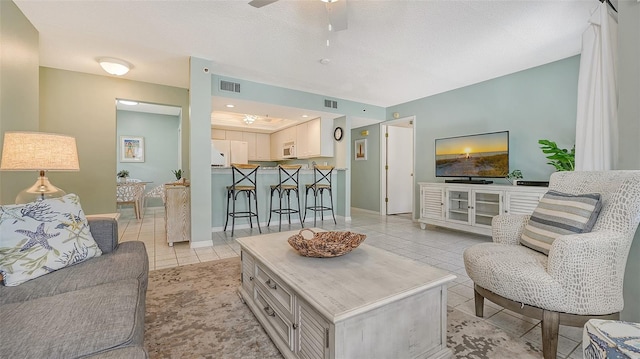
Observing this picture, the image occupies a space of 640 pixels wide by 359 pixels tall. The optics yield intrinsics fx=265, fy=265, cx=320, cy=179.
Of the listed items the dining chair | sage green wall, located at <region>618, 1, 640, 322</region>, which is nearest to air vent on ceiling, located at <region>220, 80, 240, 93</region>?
the dining chair

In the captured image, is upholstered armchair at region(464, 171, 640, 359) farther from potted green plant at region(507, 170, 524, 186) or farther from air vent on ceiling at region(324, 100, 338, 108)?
air vent on ceiling at region(324, 100, 338, 108)

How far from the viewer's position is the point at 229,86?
408cm

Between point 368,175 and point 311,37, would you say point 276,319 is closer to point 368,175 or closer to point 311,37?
point 311,37

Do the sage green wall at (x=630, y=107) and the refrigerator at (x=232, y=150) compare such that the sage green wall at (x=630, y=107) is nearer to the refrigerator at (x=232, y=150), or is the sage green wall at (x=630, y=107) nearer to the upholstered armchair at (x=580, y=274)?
the upholstered armchair at (x=580, y=274)

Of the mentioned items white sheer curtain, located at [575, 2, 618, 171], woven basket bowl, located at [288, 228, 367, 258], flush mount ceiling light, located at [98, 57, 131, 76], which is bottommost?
woven basket bowl, located at [288, 228, 367, 258]

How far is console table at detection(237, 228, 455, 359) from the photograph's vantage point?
3.45 ft

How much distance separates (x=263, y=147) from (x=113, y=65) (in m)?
4.60

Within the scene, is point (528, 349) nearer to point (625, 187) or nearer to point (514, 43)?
Answer: point (625, 187)

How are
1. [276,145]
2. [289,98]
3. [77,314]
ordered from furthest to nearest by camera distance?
→ [276,145] → [289,98] → [77,314]

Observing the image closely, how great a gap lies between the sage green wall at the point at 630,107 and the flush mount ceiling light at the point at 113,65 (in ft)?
15.8

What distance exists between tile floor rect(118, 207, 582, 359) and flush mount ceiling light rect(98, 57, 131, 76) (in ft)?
7.70

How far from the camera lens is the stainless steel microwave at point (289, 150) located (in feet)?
21.9

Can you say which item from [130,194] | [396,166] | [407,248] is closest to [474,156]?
[407,248]

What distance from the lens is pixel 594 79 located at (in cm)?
183
